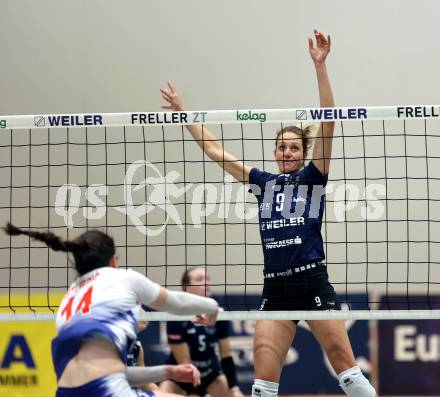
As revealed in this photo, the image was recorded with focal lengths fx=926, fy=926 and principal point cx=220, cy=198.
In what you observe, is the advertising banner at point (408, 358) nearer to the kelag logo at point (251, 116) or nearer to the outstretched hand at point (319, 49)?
the kelag logo at point (251, 116)

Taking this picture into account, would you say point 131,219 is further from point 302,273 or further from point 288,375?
point 302,273

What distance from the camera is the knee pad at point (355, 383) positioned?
5777mm

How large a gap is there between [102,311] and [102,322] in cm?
6

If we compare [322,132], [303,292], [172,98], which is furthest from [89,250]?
[172,98]

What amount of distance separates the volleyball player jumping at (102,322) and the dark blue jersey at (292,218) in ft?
4.88

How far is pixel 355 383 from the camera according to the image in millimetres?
5789

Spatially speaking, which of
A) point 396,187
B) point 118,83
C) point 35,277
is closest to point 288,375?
point 396,187

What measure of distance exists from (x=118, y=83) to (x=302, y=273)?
5.38 metres

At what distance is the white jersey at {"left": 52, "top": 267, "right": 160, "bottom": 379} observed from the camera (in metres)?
4.13

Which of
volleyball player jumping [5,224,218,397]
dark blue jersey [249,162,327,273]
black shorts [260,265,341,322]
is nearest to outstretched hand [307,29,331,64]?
dark blue jersey [249,162,327,273]

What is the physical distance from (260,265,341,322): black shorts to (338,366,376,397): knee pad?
43 centimetres

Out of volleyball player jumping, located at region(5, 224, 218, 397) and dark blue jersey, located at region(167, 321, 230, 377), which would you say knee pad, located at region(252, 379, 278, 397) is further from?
dark blue jersey, located at region(167, 321, 230, 377)

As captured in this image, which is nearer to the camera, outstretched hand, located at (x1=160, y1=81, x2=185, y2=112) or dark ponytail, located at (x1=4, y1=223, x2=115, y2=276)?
dark ponytail, located at (x1=4, y1=223, x2=115, y2=276)

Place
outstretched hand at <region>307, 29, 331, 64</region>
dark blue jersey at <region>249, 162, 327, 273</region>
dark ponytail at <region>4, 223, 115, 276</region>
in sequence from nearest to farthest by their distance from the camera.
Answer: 1. dark ponytail at <region>4, 223, 115, 276</region>
2. dark blue jersey at <region>249, 162, 327, 273</region>
3. outstretched hand at <region>307, 29, 331, 64</region>
